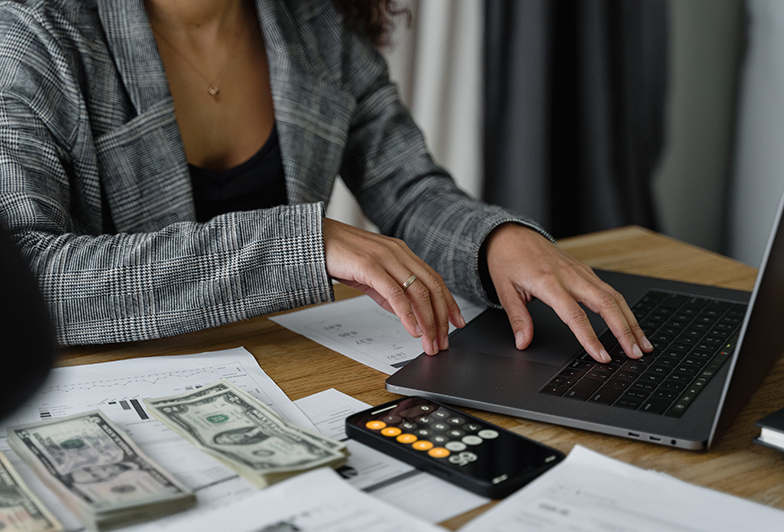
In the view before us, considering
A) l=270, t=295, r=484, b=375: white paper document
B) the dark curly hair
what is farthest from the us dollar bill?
the dark curly hair

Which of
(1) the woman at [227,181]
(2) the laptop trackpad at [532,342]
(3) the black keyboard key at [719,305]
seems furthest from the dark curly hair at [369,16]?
(3) the black keyboard key at [719,305]

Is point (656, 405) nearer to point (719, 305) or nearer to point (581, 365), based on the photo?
point (581, 365)

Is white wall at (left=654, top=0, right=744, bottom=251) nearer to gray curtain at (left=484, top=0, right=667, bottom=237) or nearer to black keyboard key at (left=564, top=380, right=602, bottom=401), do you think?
gray curtain at (left=484, top=0, right=667, bottom=237)

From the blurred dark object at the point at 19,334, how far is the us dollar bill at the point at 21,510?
0.12 m

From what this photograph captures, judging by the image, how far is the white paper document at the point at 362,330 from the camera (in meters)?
0.75

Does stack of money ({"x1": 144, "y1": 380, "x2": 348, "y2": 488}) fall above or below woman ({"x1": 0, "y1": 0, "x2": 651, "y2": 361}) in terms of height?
below

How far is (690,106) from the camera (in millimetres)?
2430

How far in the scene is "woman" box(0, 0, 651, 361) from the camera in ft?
2.45

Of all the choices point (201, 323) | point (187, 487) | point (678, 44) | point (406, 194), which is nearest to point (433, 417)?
point (187, 487)

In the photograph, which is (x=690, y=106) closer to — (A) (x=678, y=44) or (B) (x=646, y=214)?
(A) (x=678, y=44)

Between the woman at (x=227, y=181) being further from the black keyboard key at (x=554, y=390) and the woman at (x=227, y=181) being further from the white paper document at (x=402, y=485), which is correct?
the white paper document at (x=402, y=485)

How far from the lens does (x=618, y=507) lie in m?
0.47

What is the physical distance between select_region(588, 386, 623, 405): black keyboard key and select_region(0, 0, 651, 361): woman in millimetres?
67

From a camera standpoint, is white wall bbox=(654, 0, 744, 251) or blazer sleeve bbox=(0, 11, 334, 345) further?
white wall bbox=(654, 0, 744, 251)
